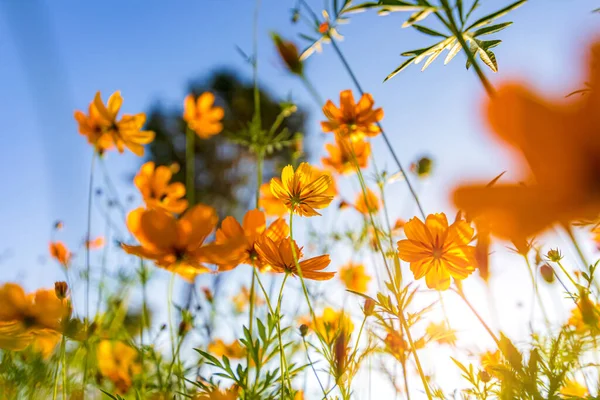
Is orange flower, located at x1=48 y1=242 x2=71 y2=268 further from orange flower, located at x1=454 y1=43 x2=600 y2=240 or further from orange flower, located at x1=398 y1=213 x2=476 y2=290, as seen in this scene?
orange flower, located at x1=454 y1=43 x2=600 y2=240

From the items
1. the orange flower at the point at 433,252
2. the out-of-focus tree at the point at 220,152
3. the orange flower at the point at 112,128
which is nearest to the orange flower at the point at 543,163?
the orange flower at the point at 433,252

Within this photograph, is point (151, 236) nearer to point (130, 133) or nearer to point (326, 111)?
point (326, 111)

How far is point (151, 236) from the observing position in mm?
579

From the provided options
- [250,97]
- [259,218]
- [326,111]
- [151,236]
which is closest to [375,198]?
[326,111]

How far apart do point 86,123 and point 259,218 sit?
92 cm

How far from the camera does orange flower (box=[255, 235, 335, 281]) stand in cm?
58

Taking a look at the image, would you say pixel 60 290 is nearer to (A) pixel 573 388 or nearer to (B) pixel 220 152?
(A) pixel 573 388

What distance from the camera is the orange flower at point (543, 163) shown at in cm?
19

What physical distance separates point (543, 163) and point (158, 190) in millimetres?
1259

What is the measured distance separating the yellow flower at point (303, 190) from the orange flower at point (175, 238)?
0.13m

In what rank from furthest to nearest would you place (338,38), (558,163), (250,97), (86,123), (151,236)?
(250,97) < (86,123) < (338,38) < (151,236) < (558,163)

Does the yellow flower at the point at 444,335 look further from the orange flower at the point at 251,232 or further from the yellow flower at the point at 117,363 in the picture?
the yellow flower at the point at 117,363

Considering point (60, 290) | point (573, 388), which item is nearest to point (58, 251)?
point (60, 290)

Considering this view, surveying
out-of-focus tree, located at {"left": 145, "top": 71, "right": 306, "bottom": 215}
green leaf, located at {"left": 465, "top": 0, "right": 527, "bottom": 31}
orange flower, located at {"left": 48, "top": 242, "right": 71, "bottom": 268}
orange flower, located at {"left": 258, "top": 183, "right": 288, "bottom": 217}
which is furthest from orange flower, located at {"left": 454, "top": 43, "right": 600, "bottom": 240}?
out-of-focus tree, located at {"left": 145, "top": 71, "right": 306, "bottom": 215}
